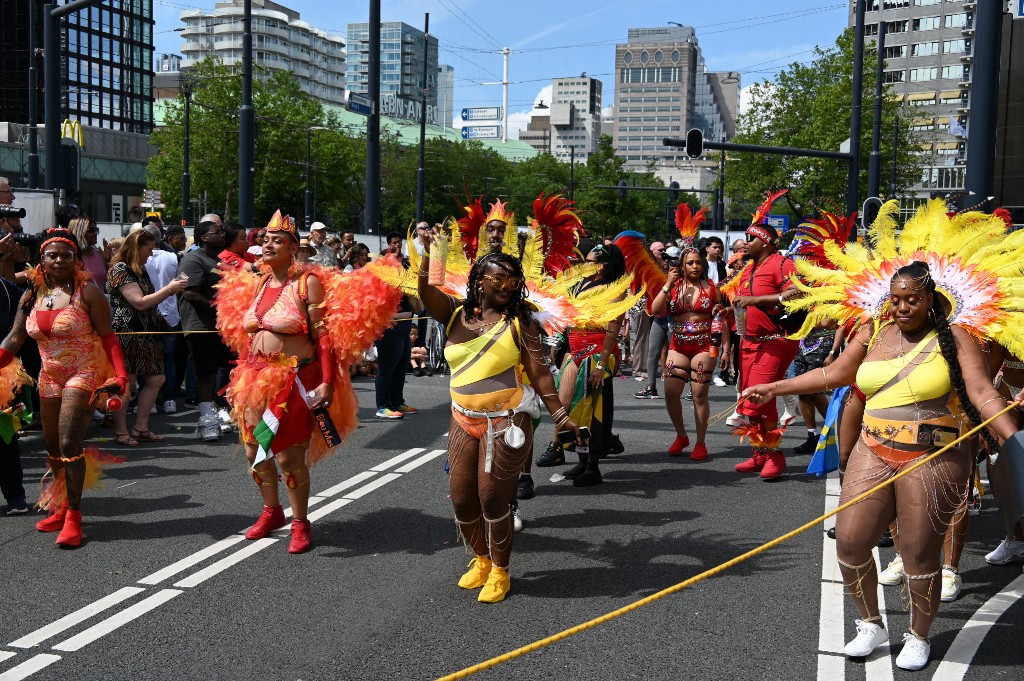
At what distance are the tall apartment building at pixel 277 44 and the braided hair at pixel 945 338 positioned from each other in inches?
6424

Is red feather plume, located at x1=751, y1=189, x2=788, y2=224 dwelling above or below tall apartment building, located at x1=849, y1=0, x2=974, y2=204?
below

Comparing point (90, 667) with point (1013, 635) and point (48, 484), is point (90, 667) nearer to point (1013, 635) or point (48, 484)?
point (48, 484)

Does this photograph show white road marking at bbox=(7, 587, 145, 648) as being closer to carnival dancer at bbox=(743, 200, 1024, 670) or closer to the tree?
carnival dancer at bbox=(743, 200, 1024, 670)

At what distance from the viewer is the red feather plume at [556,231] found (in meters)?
7.10

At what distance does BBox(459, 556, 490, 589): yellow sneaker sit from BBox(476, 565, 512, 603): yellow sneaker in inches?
4.7

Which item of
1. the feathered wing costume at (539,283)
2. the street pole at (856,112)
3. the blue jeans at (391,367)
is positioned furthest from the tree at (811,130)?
the feathered wing costume at (539,283)

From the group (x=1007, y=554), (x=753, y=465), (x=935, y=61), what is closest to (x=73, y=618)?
(x=1007, y=554)

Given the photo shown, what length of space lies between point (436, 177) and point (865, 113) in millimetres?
41158

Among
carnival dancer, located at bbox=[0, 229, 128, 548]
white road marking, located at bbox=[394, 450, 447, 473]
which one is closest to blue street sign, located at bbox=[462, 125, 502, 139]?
white road marking, located at bbox=[394, 450, 447, 473]

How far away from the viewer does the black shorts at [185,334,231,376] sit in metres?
10.1

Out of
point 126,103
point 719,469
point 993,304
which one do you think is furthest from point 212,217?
point 126,103

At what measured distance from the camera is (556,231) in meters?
7.17

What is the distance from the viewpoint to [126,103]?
336 ft

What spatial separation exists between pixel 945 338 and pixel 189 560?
421cm
